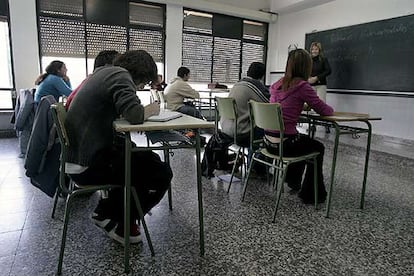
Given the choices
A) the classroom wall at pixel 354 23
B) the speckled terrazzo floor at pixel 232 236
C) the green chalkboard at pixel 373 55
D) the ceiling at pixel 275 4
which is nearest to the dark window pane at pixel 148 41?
the ceiling at pixel 275 4

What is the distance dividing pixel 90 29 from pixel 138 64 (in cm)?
430

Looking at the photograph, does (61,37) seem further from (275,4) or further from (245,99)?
(275,4)

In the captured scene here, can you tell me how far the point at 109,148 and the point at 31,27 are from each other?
4.33 m

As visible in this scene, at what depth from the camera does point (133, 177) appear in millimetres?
1525

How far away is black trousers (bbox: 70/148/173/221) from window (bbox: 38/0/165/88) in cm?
425

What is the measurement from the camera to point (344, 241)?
1742 millimetres

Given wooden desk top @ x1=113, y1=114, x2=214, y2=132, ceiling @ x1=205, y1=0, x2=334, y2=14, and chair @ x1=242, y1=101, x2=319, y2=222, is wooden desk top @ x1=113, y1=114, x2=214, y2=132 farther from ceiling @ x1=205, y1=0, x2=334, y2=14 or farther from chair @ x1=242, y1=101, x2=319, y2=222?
ceiling @ x1=205, y1=0, x2=334, y2=14

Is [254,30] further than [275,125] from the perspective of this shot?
Yes

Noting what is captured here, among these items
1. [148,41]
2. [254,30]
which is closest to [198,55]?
[148,41]

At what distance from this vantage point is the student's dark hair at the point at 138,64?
5.01 ft

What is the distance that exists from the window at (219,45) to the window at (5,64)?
2969 mm

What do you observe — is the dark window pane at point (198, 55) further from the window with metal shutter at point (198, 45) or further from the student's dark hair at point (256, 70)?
the student's dark hair at point (256, 70)

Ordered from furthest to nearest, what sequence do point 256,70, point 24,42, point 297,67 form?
point 24,42, point 256,70, point 297,67

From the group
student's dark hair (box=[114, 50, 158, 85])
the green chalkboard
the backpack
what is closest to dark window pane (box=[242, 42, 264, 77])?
the green chalkboard
